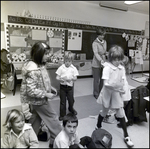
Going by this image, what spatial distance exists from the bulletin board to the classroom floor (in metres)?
0.22

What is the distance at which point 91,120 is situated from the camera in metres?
1.42

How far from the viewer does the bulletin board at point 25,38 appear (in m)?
0.71

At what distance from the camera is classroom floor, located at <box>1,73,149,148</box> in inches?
41.5

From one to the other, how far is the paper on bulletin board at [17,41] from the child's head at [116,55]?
676 mm

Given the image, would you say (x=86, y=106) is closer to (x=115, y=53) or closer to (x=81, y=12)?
(x=115, y=53)

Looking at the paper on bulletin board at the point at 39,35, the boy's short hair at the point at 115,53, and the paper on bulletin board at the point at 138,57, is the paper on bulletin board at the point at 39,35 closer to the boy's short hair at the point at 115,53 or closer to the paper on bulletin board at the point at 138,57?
the boy's short hair at the point at 115,53

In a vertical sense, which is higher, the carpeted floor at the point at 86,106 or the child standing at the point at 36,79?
the child standing at the point at 36,79

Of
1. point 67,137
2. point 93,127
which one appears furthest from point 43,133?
point 93,127

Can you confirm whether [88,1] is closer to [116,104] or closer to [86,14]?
[86,14]

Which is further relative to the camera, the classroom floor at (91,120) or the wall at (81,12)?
the classroom floor at (91,120)

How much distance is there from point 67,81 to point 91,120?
1.49ft

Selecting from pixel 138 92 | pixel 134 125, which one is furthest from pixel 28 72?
pixel 134 125

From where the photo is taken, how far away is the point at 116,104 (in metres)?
1.21

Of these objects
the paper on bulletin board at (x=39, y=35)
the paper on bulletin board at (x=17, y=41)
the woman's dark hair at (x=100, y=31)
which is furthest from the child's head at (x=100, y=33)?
the paper on bulletin board at (x=17, y=41)
